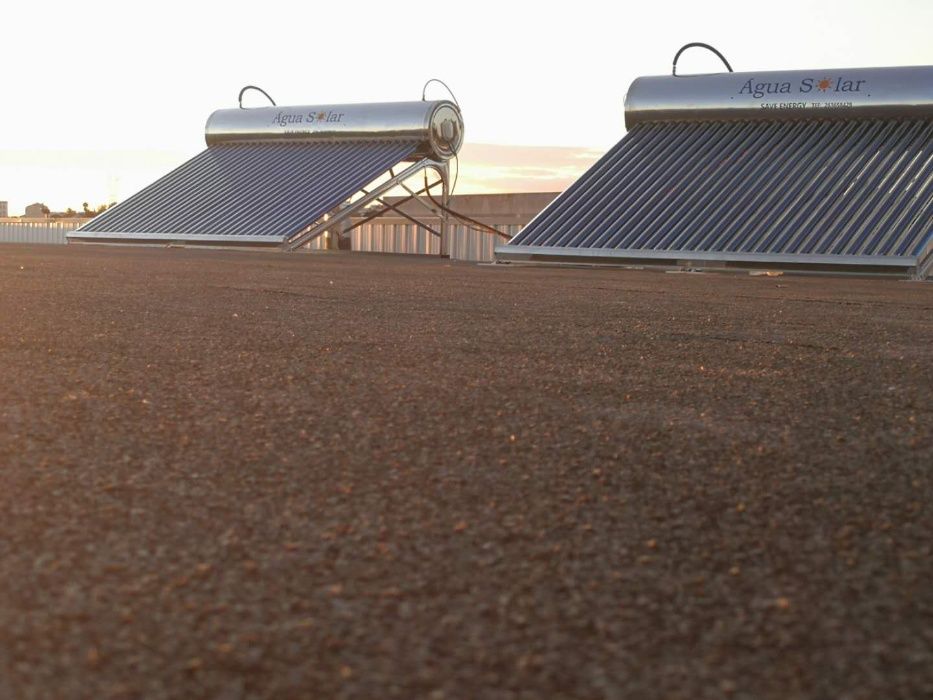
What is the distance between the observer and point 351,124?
2250 cm

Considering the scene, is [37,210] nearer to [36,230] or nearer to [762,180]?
[36,230]

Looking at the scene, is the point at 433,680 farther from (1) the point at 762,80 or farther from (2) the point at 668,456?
(1) the point at 762,80

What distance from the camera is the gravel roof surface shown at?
1.44 m

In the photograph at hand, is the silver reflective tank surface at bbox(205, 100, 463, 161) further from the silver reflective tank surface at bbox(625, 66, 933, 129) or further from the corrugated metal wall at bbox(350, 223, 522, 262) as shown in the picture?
the silver reflective tank surface at bbox(625, 66, 933, 129)

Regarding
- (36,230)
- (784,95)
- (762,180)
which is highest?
(784,95)

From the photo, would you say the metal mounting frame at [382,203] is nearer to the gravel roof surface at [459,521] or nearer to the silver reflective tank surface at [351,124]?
the silver reflective tank surface at [351,124]

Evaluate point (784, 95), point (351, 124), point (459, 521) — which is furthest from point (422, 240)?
point (459, 521)

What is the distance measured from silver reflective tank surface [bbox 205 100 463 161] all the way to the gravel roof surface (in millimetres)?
17324

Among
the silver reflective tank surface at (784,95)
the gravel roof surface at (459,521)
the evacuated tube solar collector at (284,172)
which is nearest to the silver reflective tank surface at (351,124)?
the evacuated tube solar collector at (284,172)

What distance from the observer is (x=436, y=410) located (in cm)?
313

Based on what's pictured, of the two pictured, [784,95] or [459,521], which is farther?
[784,95]

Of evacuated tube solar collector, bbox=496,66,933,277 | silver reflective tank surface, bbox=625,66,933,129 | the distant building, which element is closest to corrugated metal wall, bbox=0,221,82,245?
the distant building

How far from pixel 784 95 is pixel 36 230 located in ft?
88.0

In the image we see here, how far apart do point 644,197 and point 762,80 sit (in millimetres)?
3392
